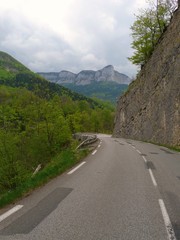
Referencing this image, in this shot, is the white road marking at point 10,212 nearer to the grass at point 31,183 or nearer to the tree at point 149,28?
the grass at point 31,183

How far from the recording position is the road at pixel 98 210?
557 cm

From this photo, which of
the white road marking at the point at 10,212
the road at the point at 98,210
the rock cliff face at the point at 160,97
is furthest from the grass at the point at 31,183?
the rock cliff face at the point at 160,97

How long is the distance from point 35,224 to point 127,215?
2.22m

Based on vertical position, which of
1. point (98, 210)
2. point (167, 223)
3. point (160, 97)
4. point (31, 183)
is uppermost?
point (160, 97)

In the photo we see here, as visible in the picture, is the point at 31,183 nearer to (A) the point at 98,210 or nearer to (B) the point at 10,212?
(B) the point at 10,212

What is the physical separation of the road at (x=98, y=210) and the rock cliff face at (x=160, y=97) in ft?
61.5

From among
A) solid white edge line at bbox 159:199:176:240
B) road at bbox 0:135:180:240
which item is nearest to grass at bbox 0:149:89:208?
road at bbox 0:135:180:240

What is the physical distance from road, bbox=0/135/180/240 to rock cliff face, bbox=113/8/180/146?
1873cm

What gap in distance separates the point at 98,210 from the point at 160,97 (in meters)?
30.9

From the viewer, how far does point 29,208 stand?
283 inches

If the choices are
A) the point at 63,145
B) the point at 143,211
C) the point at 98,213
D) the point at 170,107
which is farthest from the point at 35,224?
the point at 63,145

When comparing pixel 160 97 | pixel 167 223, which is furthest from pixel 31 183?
pixel 160 97

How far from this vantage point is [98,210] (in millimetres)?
7078

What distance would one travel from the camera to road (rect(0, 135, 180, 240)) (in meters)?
5.57
